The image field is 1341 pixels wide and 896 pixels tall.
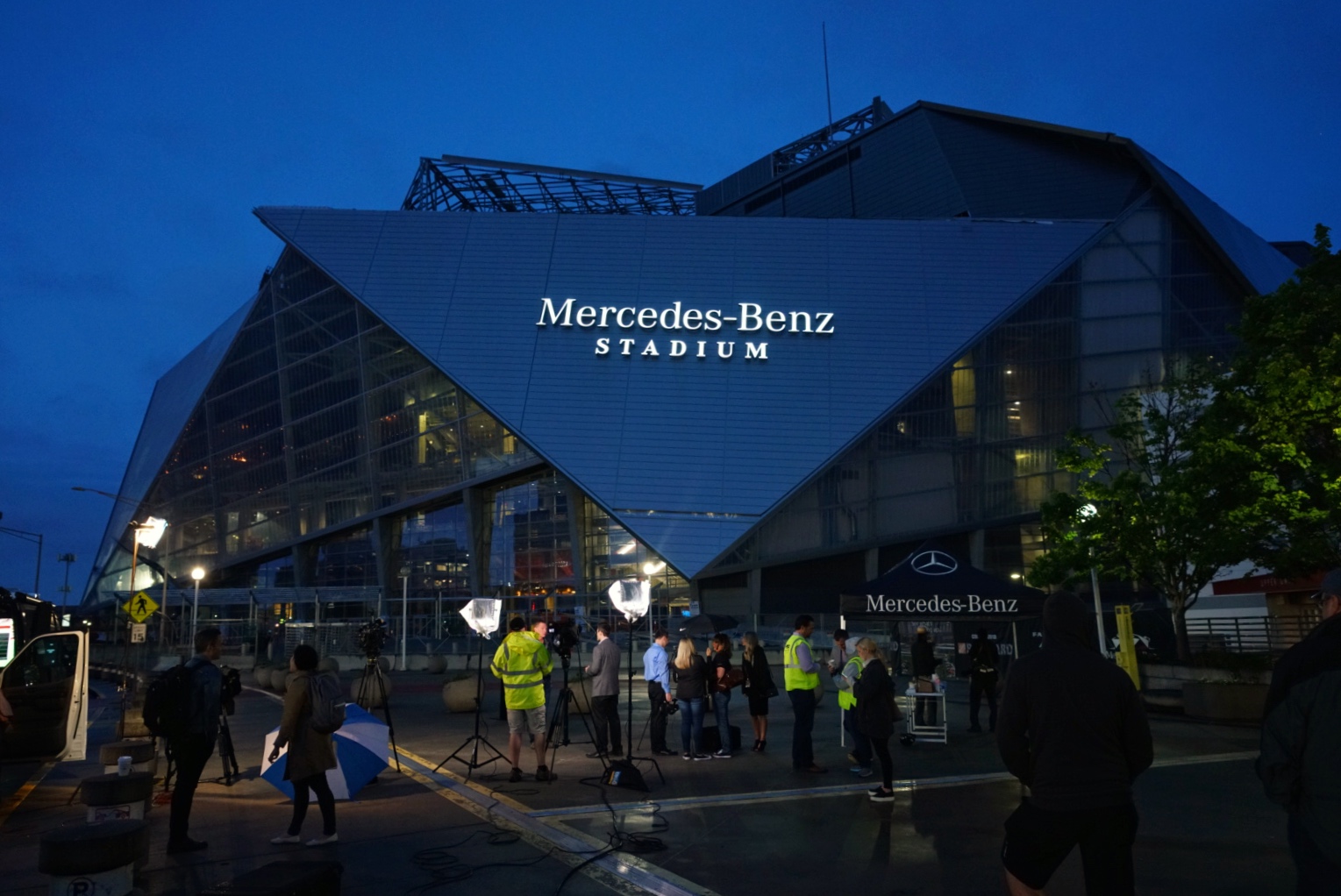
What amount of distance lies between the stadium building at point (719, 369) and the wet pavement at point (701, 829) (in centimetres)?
2154

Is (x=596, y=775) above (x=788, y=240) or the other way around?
the other way around

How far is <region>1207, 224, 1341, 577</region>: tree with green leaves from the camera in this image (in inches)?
722

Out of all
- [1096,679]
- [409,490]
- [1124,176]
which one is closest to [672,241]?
[409,490]

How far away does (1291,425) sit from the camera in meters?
19.0

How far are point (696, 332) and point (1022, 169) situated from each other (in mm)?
17471

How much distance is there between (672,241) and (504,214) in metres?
7.21

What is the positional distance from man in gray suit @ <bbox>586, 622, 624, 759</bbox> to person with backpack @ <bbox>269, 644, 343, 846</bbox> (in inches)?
197

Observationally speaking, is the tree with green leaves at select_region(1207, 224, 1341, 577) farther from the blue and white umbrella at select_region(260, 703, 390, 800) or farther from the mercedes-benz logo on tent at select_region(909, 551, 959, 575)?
the blue and white umbrella at select_region(260, 703, 390, 800)

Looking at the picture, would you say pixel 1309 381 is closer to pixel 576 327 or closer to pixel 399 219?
pixel 576 327

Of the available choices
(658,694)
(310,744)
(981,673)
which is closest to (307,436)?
(658,694)

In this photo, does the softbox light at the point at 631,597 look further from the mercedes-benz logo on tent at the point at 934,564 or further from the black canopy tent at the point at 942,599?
the mercedes-benz logo on tent at the point at 934,564

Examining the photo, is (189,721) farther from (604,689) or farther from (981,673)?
(981,673)

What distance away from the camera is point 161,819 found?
9.71 metres

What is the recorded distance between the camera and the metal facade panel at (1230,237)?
39312 millimetres
